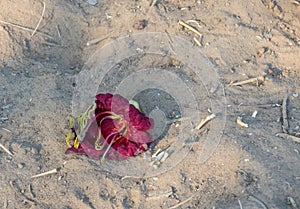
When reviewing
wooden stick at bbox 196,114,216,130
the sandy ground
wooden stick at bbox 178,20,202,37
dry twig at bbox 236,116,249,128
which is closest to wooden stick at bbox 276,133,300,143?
the sandy ground

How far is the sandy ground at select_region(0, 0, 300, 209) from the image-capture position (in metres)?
3.25

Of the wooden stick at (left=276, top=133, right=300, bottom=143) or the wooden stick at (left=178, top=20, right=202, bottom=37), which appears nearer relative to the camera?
the wooden stick at (left=276, top=133, right=300, bottom=143)

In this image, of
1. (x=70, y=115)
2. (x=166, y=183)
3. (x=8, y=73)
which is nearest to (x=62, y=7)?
(x=8, y=73)

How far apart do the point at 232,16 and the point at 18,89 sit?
5.74 ft

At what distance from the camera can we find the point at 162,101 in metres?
3.83

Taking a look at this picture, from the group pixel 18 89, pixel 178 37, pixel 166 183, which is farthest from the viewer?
pixel 178 37

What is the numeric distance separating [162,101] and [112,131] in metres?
0.50

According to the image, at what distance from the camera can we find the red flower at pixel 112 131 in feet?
11.3

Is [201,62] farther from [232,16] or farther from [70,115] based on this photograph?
[70,115]

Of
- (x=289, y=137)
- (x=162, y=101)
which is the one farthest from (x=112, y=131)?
(x=289, y=137)

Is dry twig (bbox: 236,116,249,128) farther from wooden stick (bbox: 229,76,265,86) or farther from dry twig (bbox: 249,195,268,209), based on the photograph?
dry twig (bbox: 249,195,268,209)

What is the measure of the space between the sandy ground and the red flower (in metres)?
0.10

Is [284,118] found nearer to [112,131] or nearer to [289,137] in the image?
[289,137]

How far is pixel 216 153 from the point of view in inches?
133
